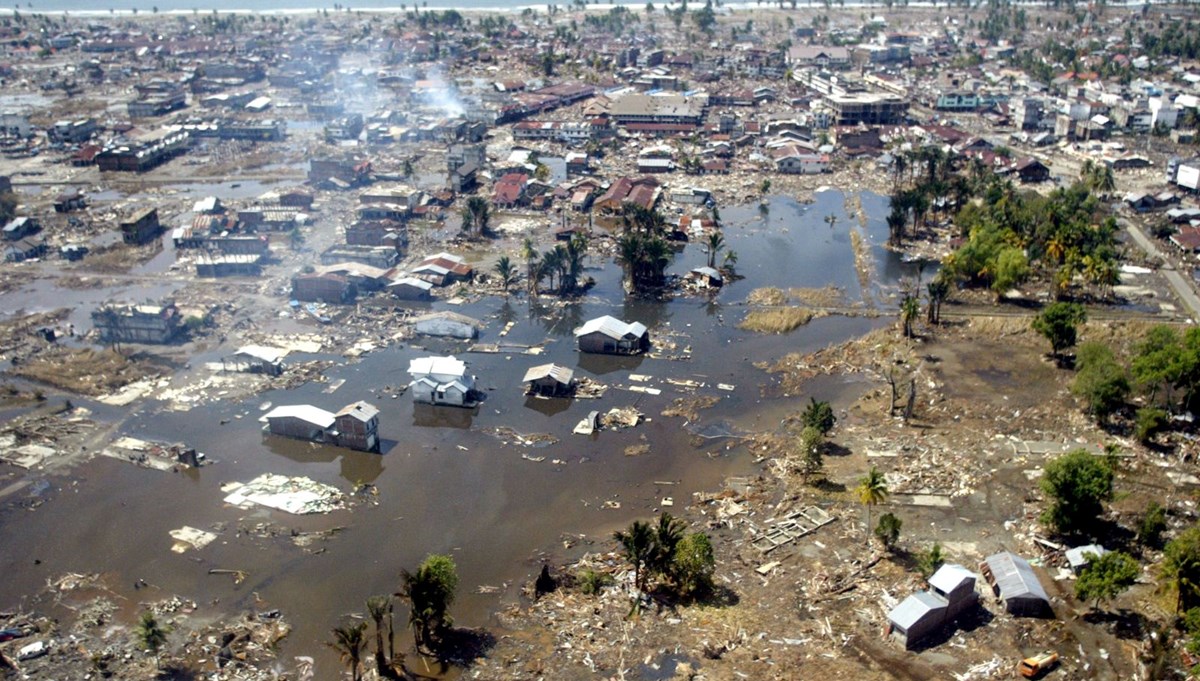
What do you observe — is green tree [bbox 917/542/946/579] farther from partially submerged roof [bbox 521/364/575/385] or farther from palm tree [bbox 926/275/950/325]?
palm tree [bbox 926/275/950/325]

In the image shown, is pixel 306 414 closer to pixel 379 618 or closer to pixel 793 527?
pixel 379 618

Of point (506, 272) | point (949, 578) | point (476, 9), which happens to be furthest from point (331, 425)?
point (476, 9)

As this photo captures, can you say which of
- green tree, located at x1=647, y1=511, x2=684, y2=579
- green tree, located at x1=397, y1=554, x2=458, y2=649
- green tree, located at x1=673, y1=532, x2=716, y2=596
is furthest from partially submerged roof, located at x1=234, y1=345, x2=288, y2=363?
green tree, located at x1=673, y1=532, x2=716, y2=596

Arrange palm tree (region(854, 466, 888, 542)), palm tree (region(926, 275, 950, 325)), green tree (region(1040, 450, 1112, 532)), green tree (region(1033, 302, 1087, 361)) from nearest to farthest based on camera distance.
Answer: green tree (region(1040, 450, 1112, 532))
palm tree (region(854, 466, 888, 542))
green tree (region(1033, 302, 1087, 361))
palm tree (region(926, 275, 950, 325))

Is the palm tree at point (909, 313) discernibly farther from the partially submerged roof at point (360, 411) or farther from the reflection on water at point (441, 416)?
the partially submerged roof at point (360, 411)

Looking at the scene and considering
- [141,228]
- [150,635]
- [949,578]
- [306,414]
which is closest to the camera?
[150,635]

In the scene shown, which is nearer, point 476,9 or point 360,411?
point 360,411
